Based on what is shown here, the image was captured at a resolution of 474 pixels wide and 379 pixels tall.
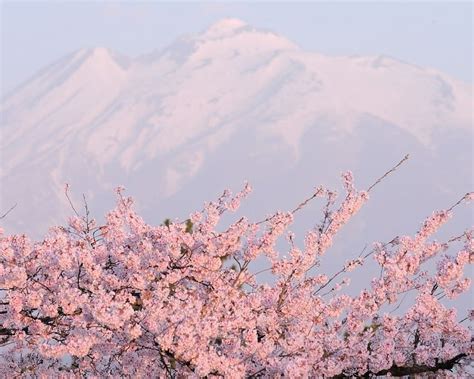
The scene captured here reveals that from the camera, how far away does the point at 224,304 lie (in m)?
6.45

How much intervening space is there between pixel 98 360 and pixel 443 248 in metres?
3.00

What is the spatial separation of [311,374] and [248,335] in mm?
549

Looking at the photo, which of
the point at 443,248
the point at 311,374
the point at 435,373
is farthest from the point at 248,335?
the point at 443,248

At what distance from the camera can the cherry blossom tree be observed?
5.70 m

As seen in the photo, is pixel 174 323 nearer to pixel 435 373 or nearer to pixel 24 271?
pixel 24 271

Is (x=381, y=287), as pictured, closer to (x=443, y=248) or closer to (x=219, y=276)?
(x=443, y=248)

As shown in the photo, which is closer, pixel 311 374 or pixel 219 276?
pixel 311 374

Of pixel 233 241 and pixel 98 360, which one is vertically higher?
pixel 233 241

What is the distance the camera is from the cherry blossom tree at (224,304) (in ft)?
18.7

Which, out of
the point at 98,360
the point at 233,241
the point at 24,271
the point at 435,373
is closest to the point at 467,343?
the point at 435,373

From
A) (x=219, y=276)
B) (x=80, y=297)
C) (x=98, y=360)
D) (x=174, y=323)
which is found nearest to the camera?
(x=174, y=323)

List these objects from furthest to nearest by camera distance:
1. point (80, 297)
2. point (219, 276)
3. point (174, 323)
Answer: point (219, 276) < point (80, 297) < point (174, 323)

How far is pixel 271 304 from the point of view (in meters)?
6.57

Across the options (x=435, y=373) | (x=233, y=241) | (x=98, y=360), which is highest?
(x=233, y=241)
